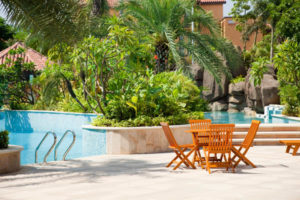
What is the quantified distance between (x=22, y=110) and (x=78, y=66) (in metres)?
8.09

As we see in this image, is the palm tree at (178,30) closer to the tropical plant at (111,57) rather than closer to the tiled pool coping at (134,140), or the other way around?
the tropical plant at (111,57)

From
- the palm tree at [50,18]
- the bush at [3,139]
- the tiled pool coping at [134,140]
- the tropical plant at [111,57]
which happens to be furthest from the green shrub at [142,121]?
the bush at [3,139]

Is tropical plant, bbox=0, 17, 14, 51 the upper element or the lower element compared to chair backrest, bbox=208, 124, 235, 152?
upper

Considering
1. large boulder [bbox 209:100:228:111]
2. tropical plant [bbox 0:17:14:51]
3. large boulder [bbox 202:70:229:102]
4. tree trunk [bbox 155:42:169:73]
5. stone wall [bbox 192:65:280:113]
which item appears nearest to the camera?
tree trunk [bbox 155:42:169:73]

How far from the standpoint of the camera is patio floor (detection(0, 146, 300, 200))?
540cm

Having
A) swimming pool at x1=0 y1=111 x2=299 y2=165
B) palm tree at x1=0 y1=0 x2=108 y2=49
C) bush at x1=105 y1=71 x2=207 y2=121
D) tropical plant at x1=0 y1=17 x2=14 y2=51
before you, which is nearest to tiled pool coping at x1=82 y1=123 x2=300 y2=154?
swimming pool at x1=0 y1=111 x2=299 y2=165

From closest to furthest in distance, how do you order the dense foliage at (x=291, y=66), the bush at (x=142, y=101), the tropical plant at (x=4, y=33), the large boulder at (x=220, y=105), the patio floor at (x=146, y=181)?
1. the patio floor at (x=146, y=181)
2. the bush at (x=142, y=101)
3. the dense foliage at (x=291, y=66)
4. the large boulder at (x=220, y=105)
5. the tropical plant at (x=4, y=33)

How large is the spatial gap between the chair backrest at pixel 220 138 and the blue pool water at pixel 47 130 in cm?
385

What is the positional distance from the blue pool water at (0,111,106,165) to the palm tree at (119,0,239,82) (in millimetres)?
4735

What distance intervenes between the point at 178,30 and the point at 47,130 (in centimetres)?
763

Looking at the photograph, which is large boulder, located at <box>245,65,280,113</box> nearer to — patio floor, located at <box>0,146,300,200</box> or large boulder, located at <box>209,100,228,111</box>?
large boulder, located at <box>209,100,228,111</box>

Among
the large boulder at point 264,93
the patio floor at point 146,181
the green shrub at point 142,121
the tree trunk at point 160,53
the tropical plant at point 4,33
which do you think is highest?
the tropical plant at point 4,33

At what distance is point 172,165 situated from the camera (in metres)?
8.12

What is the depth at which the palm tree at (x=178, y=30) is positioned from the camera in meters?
17.0
